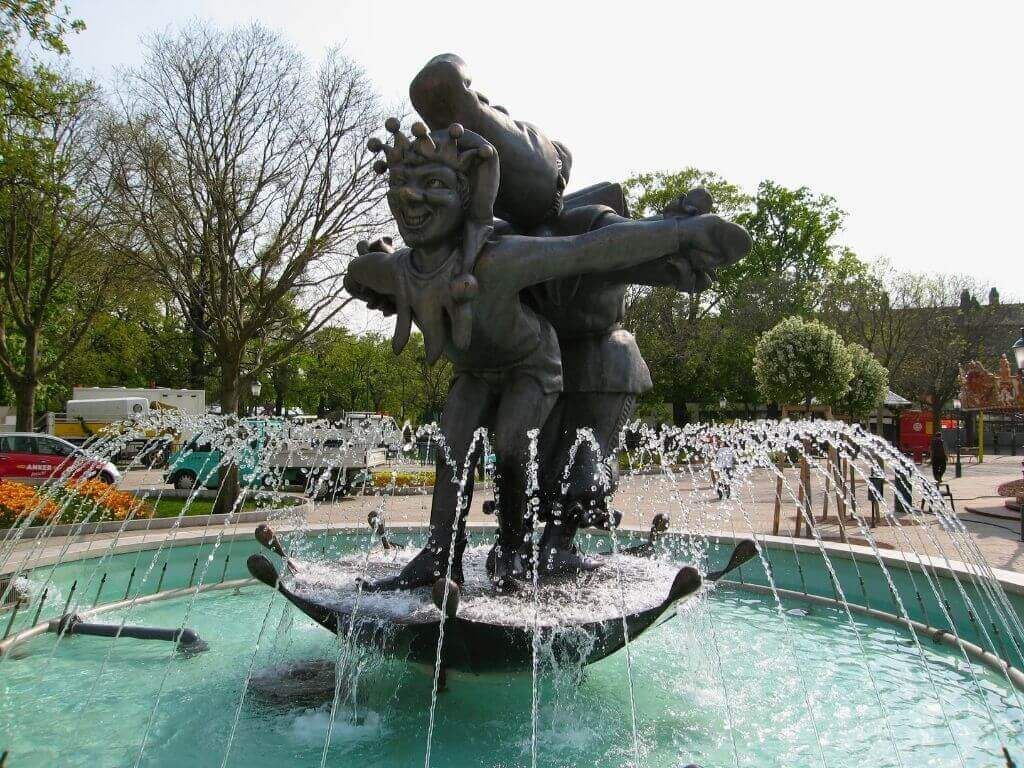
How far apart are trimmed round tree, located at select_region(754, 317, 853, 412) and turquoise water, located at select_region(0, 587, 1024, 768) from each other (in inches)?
447

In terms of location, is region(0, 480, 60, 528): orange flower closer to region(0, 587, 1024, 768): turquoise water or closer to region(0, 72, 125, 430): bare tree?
region(0, 72, 125, 430): bare tree

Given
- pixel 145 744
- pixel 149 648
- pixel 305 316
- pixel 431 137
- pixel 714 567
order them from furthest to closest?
pixel 305 316
pixel 714 567
pixel 149 648
pixel 431 137
pixel 145 744

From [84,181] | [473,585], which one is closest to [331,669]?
[473,585]

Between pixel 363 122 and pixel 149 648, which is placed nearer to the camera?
pixel 149 648

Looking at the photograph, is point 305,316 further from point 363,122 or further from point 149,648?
point 149,648

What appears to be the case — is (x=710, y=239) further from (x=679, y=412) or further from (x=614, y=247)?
(x=679, y=412)

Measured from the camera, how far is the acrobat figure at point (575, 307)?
13.7 ft

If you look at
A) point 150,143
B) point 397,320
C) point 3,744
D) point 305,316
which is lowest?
point 3,744

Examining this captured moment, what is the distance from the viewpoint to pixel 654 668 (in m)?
4.85

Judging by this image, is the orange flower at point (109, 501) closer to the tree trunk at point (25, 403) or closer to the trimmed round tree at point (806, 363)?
the tree trunk at point (25, 403)

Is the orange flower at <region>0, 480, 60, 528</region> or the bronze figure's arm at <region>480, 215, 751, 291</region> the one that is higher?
the bronze figure's arm at <region>480, 215, 751, 291</region>

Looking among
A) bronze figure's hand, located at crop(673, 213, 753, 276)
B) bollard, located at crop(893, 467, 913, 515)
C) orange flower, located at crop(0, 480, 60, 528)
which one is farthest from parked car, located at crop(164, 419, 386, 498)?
bronze figure's hand, located at crop(673, 213, 753, 276)

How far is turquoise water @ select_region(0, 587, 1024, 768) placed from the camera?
355 cm

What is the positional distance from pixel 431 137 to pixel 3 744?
3622 mm
